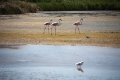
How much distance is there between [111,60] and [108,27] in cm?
1125

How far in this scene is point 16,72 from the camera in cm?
1321

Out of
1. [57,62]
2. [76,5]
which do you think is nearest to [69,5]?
[76,5]

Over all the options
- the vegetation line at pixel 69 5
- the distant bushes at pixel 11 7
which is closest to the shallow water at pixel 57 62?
the distant bushes at pixel 11 7

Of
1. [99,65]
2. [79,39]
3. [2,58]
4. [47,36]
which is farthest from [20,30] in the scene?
[99,65]

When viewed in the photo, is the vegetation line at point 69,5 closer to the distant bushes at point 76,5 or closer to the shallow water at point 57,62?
the distant bushes at point 76,5

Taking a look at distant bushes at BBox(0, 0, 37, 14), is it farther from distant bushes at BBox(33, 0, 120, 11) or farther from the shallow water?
the shallow water

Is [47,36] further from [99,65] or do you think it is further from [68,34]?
[99,65]

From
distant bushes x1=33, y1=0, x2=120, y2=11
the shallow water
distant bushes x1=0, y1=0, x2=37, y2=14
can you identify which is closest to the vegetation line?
distant bushes x1=33, y1=0, x2=120, y2=11

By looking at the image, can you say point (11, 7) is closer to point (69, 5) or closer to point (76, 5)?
point (69, 5)

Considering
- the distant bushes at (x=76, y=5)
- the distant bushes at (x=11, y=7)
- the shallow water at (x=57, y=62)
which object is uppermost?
the shallow water at (x=57, y=62)

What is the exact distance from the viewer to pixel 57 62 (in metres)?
14.7

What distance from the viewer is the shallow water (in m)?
12.7

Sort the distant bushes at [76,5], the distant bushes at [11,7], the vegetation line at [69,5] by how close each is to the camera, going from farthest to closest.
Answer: the distant bushes at [76,5]
the vegetation line at [69,5]
the distant bushes at [11,7]

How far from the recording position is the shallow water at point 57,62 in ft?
41.8
